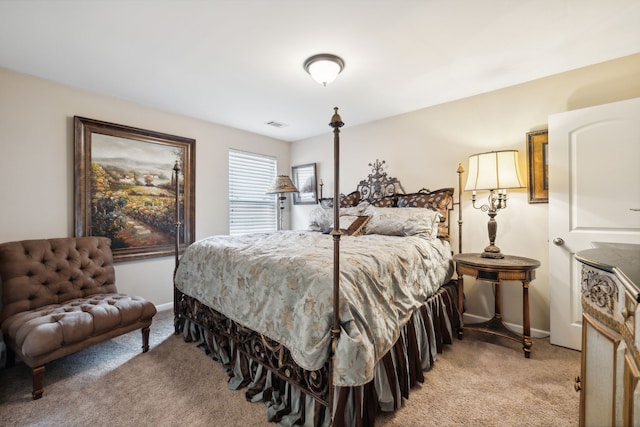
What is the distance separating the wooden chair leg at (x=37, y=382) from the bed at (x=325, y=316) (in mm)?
937

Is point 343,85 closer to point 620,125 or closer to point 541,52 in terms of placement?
point 541,52

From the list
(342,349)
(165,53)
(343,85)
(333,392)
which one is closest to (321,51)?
(343,85)

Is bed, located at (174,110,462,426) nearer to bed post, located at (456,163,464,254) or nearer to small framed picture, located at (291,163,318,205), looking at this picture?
bed post, located at (456,163,464,254)

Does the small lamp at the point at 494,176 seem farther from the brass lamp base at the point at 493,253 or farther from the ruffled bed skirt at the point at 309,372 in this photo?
the ruffled bed skirt at the point at 309,372

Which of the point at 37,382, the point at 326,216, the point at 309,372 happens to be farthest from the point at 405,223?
the point at 37,382

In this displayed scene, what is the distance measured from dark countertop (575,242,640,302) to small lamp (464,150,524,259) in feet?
3.93

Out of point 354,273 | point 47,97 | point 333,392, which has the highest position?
point 47,97

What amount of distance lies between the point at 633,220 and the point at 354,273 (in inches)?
88.9

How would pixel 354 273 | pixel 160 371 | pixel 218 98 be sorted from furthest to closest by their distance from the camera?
pixel 218 98 → pixel 160 371 → pixel 354 273

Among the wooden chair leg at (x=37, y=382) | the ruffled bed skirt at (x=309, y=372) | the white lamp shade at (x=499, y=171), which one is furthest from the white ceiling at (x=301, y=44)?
the wooden chair leg at (x=37, y=382)

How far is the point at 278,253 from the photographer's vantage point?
1854mm

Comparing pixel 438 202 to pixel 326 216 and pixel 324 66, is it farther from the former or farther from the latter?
pixel 324 66

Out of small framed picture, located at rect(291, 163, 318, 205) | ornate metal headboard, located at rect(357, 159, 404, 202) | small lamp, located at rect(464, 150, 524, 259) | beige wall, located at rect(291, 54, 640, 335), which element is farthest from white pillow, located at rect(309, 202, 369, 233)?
small lamp, located at rect(464, 150, 524, 259)

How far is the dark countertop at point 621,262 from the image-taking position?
2.49 feet
